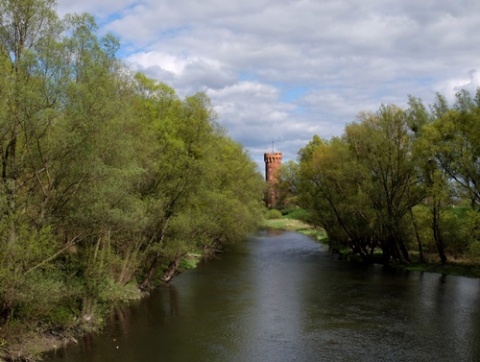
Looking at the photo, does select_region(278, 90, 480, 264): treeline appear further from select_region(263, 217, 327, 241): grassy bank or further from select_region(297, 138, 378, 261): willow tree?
select_region(263, 217, 327, 241): grassy bank

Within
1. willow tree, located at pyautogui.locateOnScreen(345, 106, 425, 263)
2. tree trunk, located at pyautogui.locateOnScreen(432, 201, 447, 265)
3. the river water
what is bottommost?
the river water

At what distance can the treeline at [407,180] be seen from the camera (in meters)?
37.2

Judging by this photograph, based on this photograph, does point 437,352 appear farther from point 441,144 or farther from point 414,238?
point 414,238

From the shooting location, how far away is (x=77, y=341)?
74.1 ft

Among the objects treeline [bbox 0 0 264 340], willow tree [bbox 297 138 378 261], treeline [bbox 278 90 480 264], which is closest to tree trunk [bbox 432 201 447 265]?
treeline [bbox 278 90 480 264]

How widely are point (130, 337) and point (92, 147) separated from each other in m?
9.61

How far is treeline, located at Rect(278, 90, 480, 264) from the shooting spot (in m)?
37.2

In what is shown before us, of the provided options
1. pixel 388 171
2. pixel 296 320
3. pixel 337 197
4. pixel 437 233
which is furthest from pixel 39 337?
pixel 337 197

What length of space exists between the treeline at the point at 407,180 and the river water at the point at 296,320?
546 centimetres

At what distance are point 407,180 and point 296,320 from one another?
2335 centimetres

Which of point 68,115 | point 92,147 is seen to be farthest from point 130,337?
point 68,115

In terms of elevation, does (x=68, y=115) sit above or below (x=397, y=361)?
above

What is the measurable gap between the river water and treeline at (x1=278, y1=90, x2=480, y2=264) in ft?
17.9

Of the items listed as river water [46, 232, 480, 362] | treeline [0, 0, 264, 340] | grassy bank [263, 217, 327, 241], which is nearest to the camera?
treeline [0, 0, 264, 340]
